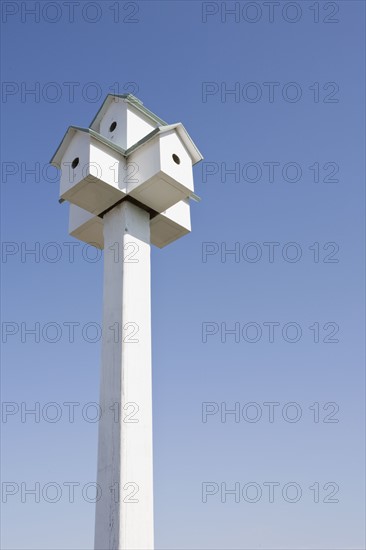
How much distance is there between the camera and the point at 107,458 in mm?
7047

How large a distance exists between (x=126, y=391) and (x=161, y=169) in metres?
3.19

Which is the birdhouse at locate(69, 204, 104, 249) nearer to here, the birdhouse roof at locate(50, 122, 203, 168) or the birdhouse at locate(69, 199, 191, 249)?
the birdhouse at locate(69, 199, 191, 249)

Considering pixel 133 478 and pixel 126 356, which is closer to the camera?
pixel 133 478

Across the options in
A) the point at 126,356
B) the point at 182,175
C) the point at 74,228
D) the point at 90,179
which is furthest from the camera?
the point at 74,228

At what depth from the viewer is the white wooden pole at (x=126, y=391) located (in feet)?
22.2

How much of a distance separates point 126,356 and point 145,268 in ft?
4.76

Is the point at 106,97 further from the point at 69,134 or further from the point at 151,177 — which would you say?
the point at 151,177

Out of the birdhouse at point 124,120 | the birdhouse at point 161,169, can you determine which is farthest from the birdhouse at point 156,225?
the birdhouse at point 124,120

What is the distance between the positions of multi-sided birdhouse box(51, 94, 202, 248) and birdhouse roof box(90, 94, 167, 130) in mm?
19

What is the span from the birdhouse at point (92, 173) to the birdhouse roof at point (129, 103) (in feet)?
3.52

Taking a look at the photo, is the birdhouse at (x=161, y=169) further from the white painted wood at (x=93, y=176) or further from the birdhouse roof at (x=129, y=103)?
the birdhouse roof at (x=129, y=103)

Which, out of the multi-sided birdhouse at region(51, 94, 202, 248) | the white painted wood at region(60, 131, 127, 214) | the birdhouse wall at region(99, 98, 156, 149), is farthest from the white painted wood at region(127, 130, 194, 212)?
the birdhouse wall at region(99, 98, 156, 149)

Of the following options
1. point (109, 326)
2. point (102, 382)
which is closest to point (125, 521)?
point (102, 382)

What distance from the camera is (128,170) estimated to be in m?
8.84
